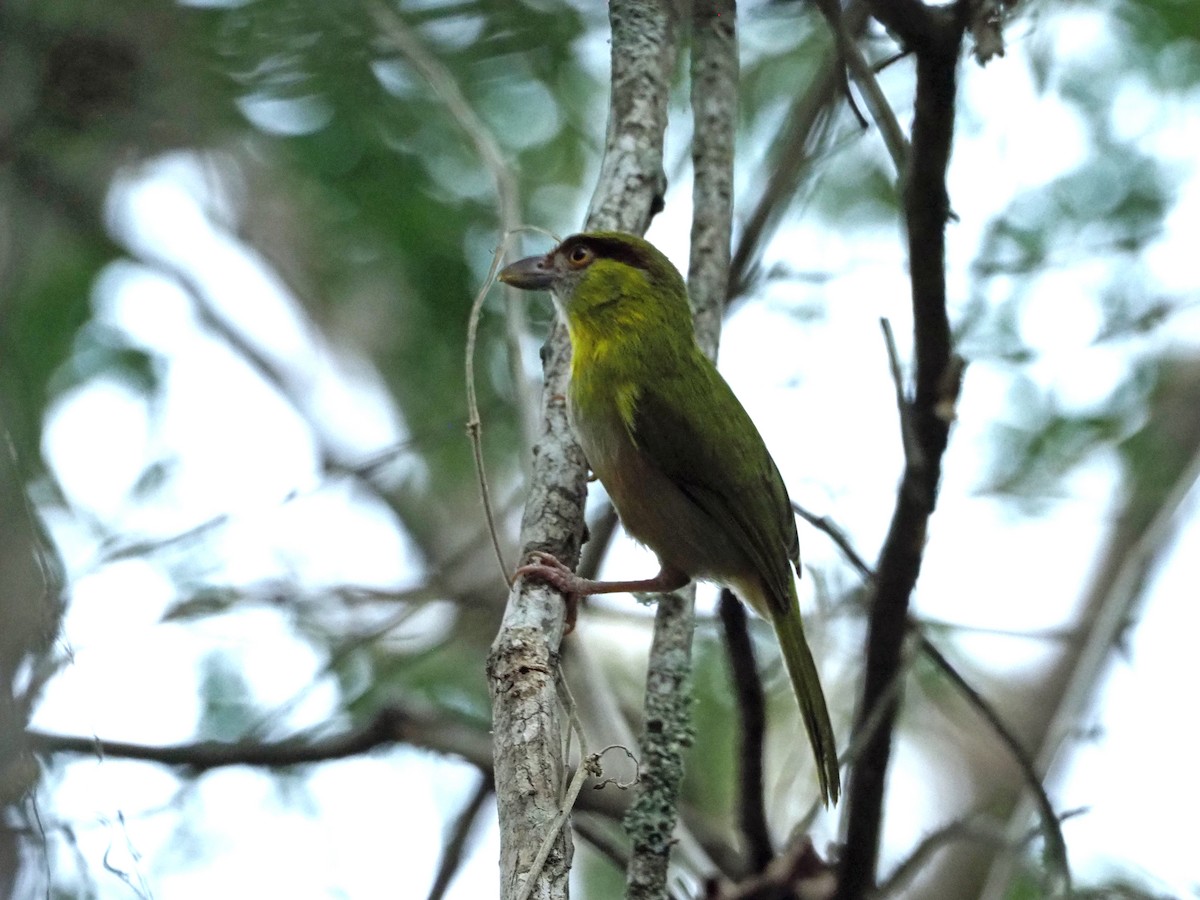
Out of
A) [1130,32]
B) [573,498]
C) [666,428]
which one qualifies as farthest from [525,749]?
[1130,32]

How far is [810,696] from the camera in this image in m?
4.07

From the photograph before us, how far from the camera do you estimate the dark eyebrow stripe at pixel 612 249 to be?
13.4ft

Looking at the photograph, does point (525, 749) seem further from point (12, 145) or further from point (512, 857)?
point (12, 145)

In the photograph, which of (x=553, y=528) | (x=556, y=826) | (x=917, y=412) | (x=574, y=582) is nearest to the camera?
(x=556, y=826)

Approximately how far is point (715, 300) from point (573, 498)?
113cm

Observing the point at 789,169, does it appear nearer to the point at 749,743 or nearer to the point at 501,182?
the point at 501,182

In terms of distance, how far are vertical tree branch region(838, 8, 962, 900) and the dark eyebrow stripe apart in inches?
47.4

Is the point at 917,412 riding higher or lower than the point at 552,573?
higher

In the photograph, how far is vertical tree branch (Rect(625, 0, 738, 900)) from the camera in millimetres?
3213

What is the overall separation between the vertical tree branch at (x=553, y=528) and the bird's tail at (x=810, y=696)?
1.14 metres

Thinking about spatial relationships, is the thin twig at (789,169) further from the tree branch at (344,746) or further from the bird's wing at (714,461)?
the tree branch at (344,746)

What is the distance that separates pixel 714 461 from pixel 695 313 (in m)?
0.50

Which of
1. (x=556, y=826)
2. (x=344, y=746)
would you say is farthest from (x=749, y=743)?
(x=556, y=826)

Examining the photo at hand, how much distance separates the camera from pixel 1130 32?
5.94 meters
